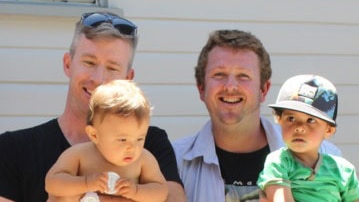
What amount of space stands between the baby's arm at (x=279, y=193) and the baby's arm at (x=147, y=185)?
437 mm

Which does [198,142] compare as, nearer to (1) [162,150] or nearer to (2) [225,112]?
(2) [225,112]

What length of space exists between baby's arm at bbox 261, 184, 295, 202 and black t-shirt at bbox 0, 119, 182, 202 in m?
0.38

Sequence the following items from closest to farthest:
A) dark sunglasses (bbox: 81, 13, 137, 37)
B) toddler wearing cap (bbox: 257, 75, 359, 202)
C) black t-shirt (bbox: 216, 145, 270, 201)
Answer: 1. toddler wearing cap (bbox: 257, 75, 359, 202)
2. dark sunglasses (bbox: 81, 13, 137, 37)
3. black t-shirt (bbox: 216, 145, 270, 201)

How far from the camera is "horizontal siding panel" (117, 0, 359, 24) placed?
183 inches

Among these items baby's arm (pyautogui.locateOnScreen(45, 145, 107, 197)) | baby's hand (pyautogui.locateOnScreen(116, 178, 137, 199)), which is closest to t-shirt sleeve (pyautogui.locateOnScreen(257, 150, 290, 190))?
baby's hand (pyautogui.locateOnScreen(116, 178, 137, 199))

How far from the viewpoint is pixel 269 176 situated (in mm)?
2664

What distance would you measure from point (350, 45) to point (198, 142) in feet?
7.59

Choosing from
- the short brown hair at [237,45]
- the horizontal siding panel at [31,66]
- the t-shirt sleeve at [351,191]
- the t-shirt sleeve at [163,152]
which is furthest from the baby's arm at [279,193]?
the horizontal siding panel at [31,66]

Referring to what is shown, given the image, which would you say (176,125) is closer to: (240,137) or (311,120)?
(240,137)

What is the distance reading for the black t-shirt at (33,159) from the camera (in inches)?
102

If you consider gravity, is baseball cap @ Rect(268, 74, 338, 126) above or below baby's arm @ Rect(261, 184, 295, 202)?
above

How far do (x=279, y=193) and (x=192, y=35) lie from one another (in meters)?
2.30

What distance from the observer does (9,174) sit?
2576mm

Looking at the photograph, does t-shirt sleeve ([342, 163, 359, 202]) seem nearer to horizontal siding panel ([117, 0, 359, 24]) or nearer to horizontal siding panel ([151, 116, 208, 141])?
horizontal siding panel ([151, 116, 208, 141])
